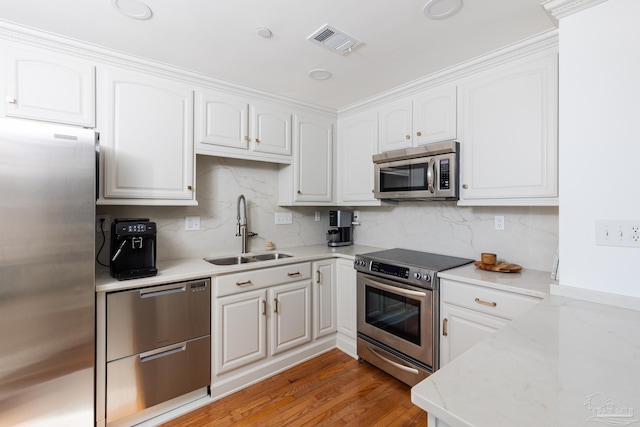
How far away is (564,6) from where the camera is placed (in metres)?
1.42

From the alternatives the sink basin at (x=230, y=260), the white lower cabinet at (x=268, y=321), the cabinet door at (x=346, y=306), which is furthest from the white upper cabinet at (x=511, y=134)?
the sink basin at (x=230, y=260)

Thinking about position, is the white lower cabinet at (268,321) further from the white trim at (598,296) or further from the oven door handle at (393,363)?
the white trim at (598,296)

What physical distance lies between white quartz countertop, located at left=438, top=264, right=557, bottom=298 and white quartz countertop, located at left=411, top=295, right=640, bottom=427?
562 mm

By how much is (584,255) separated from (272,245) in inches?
92.6

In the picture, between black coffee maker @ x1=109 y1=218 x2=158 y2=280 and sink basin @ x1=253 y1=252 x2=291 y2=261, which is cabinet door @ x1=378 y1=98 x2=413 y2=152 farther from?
black coffee maker @ x1=109 y1=218 x2=158 y2=280

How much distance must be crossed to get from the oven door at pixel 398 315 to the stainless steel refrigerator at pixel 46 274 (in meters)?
1.83

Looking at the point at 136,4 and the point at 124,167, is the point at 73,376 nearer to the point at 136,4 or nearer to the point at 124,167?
the point at 124,167

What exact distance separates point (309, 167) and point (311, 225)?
72 centimetres

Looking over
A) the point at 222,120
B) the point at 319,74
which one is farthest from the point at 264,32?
the point at 222,120

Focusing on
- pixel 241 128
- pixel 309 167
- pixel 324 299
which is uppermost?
pixel 241 128

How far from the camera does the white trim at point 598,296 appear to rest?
4.13 feet

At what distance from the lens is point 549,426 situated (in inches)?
22.6

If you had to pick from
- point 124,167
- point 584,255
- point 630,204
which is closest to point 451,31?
point 630,204

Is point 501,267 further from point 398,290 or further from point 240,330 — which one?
point 240,330
